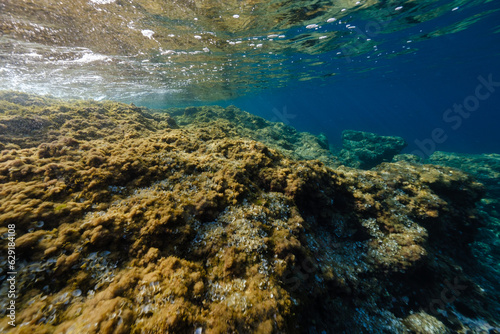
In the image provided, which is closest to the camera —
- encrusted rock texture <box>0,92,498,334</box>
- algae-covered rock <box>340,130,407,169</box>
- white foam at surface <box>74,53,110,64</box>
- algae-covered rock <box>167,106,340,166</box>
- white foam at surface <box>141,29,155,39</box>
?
encrusted rock texture <box>0,92,498,334</box>

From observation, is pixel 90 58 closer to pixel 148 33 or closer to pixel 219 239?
pixel 148 33

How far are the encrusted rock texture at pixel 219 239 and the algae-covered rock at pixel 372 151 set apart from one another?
9.73 metres

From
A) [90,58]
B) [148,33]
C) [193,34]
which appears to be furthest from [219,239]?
[90,58]

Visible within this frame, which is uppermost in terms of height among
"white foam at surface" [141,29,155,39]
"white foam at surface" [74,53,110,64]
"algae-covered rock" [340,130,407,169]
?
"white foam at surface" [141,29,155,39]

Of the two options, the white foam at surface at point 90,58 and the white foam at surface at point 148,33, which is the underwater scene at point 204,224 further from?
the white foam at surface at point 90,58

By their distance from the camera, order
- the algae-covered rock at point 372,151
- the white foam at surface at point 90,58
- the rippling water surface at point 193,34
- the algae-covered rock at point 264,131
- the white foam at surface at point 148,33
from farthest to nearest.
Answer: the algae-covered rock at point 372,151
the white foam at surface at point 90,58
the algae-covered rock at point 264,131
the white foam at surface at point 148,33
the rippling water surface at point 193,34

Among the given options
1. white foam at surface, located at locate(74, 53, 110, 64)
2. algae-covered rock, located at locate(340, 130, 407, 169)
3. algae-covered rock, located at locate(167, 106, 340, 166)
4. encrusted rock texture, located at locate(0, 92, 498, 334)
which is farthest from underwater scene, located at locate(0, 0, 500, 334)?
algae-covered rock, located at locate(340, 130, 407, 169)

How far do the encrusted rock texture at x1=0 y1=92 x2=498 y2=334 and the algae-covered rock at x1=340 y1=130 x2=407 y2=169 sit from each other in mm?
9725

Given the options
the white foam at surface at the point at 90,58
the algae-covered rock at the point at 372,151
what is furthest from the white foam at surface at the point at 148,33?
the algae-covered rock at the point at 372,151

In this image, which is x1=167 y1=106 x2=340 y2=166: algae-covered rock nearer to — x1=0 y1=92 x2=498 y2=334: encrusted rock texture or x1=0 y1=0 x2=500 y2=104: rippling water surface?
x1=0 y1=0 x2=500 y2=104: rippling water surface

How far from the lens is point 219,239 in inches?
176

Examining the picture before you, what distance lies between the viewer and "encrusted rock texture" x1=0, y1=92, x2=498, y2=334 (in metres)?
3.14

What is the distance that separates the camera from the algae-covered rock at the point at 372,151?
18.2 metres

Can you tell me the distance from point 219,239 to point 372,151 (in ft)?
64.9
